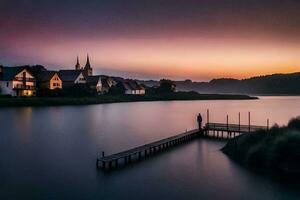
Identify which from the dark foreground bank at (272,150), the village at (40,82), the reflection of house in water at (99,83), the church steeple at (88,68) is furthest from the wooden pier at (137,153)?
the church steeple at (88,68)

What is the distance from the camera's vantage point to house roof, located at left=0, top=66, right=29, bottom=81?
77.0 m

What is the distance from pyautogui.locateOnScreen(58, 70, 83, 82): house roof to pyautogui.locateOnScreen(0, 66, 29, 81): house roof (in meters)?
20.2

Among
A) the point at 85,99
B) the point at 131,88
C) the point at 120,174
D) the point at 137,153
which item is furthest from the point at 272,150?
the point at 131,88

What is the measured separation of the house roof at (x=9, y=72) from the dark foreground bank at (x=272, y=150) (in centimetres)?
6594

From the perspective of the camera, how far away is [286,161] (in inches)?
813

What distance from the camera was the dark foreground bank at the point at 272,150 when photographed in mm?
20375

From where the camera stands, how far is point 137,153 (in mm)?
27094

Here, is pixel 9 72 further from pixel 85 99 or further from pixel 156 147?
pixel 156 147

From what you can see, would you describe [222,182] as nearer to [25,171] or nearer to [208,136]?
[25,171]

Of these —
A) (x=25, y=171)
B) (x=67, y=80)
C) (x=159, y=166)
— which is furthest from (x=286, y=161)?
(x=67, y=80)

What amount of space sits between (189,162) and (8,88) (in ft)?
213

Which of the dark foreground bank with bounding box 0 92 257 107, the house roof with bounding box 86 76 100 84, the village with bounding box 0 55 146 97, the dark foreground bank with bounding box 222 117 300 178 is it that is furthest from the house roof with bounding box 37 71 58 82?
the dark foreground bank with bounding box 222 117 300 178

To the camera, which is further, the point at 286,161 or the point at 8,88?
the point at 8,88

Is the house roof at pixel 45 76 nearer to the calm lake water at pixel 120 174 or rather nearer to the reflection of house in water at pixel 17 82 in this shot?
the reflection of house in water at pixel 17 82
